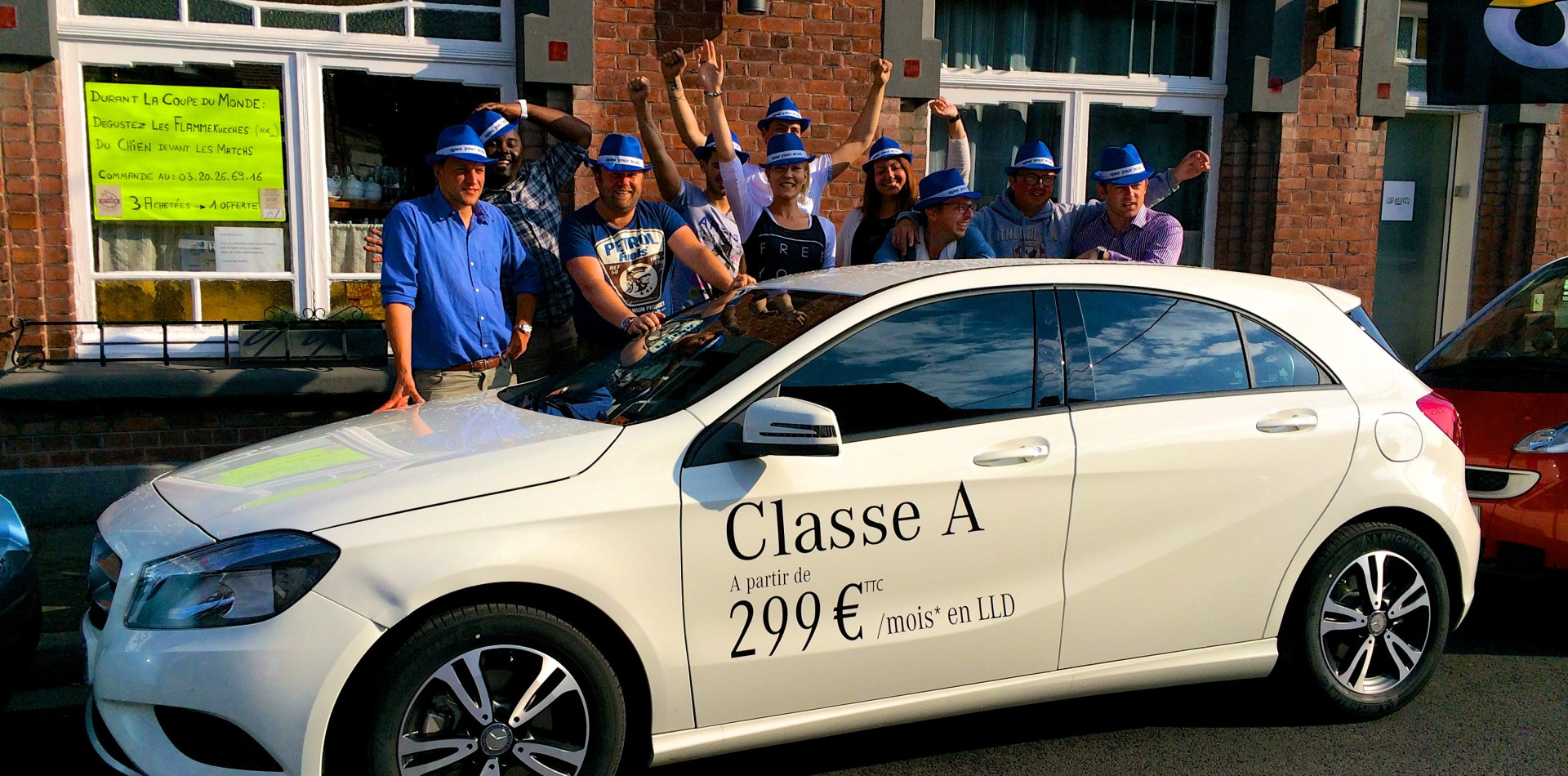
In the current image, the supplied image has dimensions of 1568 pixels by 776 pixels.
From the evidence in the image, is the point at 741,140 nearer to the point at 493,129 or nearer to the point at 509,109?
the point at 509,109

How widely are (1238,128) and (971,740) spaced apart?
263 inches

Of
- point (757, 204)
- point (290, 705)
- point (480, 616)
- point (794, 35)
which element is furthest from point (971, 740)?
point (794, 35)

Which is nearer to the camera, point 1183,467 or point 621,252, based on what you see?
point 1183,467

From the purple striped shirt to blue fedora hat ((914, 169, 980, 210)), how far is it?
32.0 inches

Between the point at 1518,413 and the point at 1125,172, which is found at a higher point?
the point at 1125,172

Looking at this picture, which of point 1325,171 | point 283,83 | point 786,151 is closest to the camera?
point 786,151

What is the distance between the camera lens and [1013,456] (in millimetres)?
3680

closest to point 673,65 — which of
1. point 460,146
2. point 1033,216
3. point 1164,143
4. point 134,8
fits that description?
point 460,146

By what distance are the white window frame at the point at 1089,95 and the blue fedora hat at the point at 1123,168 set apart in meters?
2.84

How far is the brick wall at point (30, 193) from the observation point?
22.7 feet

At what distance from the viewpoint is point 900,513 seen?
3529mm

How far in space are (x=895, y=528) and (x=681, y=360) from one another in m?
0.87

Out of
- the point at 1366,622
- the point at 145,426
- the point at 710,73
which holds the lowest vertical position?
the point at 1366,622

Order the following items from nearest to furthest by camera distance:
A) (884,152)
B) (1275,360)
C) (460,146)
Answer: (1275,360) → (460,146) → (884,152)
